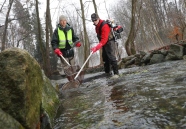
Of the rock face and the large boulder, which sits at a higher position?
the rock face

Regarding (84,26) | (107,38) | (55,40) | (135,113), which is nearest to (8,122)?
(135,113)

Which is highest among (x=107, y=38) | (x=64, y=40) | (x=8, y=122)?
(x=64, y=40)

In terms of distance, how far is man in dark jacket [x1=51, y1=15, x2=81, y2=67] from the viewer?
674cm

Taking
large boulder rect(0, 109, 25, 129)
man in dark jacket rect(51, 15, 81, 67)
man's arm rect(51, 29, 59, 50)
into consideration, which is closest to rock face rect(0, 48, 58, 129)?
large boulder rect(0, 109, 25, 129)

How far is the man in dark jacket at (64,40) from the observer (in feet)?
22.1

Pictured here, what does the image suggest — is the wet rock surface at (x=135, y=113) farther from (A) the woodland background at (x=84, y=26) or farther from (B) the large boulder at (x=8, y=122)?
(A) the woodland background at (x=84, y=26)

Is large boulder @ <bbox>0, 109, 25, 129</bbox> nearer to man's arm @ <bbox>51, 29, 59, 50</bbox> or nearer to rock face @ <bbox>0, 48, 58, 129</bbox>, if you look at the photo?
rock face @ <bbox>0, 48, 58, 129</bbox>

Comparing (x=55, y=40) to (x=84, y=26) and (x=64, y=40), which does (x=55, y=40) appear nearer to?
(x=64, y=40)

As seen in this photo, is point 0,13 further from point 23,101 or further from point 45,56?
point 23,101

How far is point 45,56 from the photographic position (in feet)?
51.8

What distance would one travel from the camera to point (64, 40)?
6910 millimetres

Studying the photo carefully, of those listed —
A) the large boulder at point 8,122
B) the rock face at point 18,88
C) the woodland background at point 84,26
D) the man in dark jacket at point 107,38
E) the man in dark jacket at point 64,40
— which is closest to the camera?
the large boulder at point 8,122

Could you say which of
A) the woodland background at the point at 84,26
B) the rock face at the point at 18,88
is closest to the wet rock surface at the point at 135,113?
the rock face at the point at 18,88

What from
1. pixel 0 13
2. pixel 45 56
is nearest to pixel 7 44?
pixel 0 13
